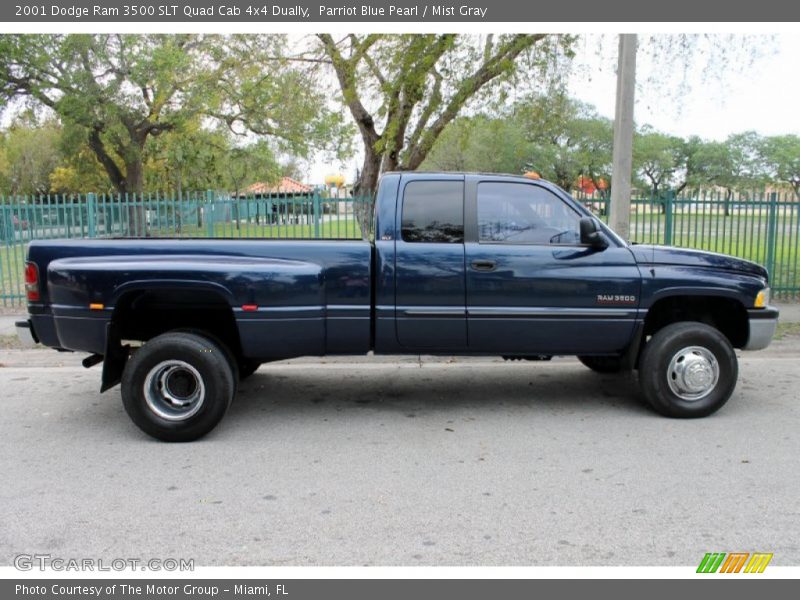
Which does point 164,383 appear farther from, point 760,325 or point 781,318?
point 781,318

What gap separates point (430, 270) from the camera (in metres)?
5.37

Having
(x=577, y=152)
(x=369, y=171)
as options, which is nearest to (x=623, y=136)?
(x=369, y=171)

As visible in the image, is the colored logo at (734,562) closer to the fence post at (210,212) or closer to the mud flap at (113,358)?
the mud flap at (113,358)

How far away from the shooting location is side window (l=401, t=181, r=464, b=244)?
216 inches

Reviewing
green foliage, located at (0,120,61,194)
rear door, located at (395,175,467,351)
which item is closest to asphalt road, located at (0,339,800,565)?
rear door, located at (395,175,467,351)

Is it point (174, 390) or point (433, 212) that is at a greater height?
point (433, 212)

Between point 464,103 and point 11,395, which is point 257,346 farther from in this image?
point 464,103

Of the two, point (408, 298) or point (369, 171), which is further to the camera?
point (369, 171)

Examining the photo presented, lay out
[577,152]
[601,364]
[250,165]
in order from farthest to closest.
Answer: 1. [577,152]
2. [250,165]
3. [601,364]

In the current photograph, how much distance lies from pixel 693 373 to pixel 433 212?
2500 mm

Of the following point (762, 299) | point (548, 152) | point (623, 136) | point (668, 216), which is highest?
point (548, 152)

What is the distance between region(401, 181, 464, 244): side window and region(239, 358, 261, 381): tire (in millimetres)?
2122

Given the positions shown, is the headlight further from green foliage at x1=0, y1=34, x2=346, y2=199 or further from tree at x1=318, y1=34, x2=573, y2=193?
green foliage at x1=0, y1=34, x2=346, y2=199

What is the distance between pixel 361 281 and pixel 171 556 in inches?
98.1
